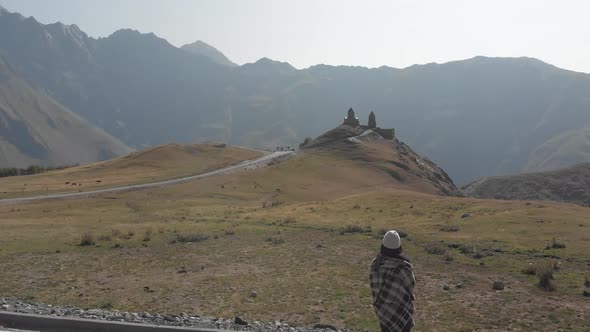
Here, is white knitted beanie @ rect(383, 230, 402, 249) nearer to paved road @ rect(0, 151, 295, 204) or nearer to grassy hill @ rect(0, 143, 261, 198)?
paved road @ rect(0, 151, 295, 204)

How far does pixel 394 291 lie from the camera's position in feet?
32.5

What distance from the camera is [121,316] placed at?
15188mm

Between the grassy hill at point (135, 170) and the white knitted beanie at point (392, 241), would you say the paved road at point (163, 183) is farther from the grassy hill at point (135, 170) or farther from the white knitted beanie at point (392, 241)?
the white knitted beanie at point (392, 241)

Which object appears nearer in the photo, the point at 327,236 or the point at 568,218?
the point at 327,236

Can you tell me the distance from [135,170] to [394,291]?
83.8 meters

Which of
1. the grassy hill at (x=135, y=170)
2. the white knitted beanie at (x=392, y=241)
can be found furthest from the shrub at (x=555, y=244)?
the grassy hill at (x=135, y=170)

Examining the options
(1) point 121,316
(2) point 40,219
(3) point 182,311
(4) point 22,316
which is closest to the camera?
(4) point 22,316

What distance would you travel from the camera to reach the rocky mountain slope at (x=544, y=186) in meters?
103

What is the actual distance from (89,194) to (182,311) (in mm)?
45610

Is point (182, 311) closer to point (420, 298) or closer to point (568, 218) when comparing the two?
point (420, 298)

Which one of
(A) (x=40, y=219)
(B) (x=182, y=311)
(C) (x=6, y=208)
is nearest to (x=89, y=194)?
(C) (x=6, y=208)

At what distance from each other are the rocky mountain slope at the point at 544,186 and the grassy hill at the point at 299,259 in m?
64.6

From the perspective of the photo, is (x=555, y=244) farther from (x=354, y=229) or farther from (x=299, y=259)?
(x=299, y=259)

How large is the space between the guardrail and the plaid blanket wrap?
5.20 m
